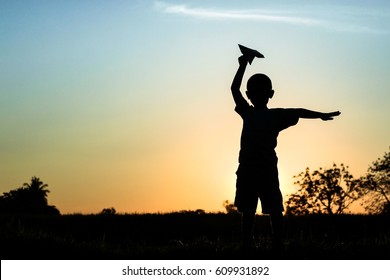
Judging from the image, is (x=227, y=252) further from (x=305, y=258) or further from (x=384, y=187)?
(x=384, y=187)

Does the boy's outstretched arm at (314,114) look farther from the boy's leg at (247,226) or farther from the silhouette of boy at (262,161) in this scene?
the boy's leg at (247,226)

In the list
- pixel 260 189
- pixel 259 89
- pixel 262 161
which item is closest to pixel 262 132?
pixel 262 161

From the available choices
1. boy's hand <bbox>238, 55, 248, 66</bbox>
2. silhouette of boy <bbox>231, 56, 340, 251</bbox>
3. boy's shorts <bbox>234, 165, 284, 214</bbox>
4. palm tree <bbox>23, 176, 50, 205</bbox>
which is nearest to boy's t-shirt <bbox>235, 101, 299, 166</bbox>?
silhouette of boy <bbox>231, 56, 340, 251</bbox>

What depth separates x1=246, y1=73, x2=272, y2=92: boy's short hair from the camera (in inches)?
336

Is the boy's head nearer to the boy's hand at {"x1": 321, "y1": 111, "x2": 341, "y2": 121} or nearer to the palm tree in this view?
the boy's hand at {"x1": 321, "y1": 111, "x2": 341, "y2": 121}

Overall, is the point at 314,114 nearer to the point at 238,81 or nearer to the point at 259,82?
the point at 259,82

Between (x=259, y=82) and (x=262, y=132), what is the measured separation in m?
0.81

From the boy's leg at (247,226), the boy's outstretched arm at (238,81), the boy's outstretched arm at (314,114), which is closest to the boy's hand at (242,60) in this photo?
the boy's outstretched arm at (238,81)

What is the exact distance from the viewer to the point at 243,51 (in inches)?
343

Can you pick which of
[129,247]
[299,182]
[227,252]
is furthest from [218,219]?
[299,182]

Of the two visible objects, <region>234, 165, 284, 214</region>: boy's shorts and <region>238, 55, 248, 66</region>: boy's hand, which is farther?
<region>238, 55, 248, 66</region>: boy's hand

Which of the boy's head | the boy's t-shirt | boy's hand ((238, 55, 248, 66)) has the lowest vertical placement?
the boy's t-shirt

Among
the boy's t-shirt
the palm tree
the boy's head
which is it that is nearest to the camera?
the boy's t-shirt

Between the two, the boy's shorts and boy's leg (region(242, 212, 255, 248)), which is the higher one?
the boy's shorts
